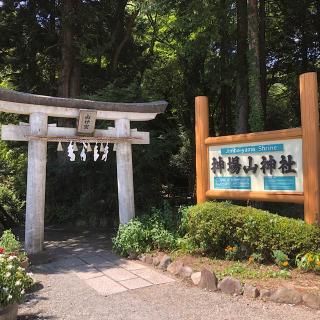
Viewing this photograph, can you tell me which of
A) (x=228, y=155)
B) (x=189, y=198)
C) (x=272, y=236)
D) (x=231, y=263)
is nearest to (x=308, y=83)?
(x=228, y=155)

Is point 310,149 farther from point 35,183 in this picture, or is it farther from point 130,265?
point 35,183

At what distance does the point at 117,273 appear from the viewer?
7133 millimetres

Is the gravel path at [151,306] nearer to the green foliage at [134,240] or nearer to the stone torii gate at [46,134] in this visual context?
the green foliage at [134,240]

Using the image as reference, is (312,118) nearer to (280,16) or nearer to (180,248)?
(180,248)

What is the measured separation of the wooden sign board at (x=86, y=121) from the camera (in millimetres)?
8922

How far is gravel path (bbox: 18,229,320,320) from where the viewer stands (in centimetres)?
498

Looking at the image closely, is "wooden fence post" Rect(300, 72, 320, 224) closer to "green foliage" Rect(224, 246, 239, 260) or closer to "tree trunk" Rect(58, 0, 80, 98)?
"green foliage" Rect(224, 246, 239, 260)

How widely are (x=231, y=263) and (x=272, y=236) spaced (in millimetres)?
911

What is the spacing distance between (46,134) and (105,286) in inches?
150

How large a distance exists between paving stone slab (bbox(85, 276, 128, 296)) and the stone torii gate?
2.51m

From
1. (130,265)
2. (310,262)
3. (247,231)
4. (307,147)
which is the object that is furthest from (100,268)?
Result: (307,147)

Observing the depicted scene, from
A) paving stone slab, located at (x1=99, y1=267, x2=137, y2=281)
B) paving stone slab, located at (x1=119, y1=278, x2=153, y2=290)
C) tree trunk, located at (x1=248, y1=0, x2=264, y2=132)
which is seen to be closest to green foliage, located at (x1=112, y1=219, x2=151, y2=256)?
paving stone slab, located at (x1=99, y1=267, x2=137, y2=281)

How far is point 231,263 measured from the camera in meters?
6.89

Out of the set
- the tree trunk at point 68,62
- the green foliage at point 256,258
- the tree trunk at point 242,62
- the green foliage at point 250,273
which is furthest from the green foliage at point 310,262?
the tree trunk at point 68,62
